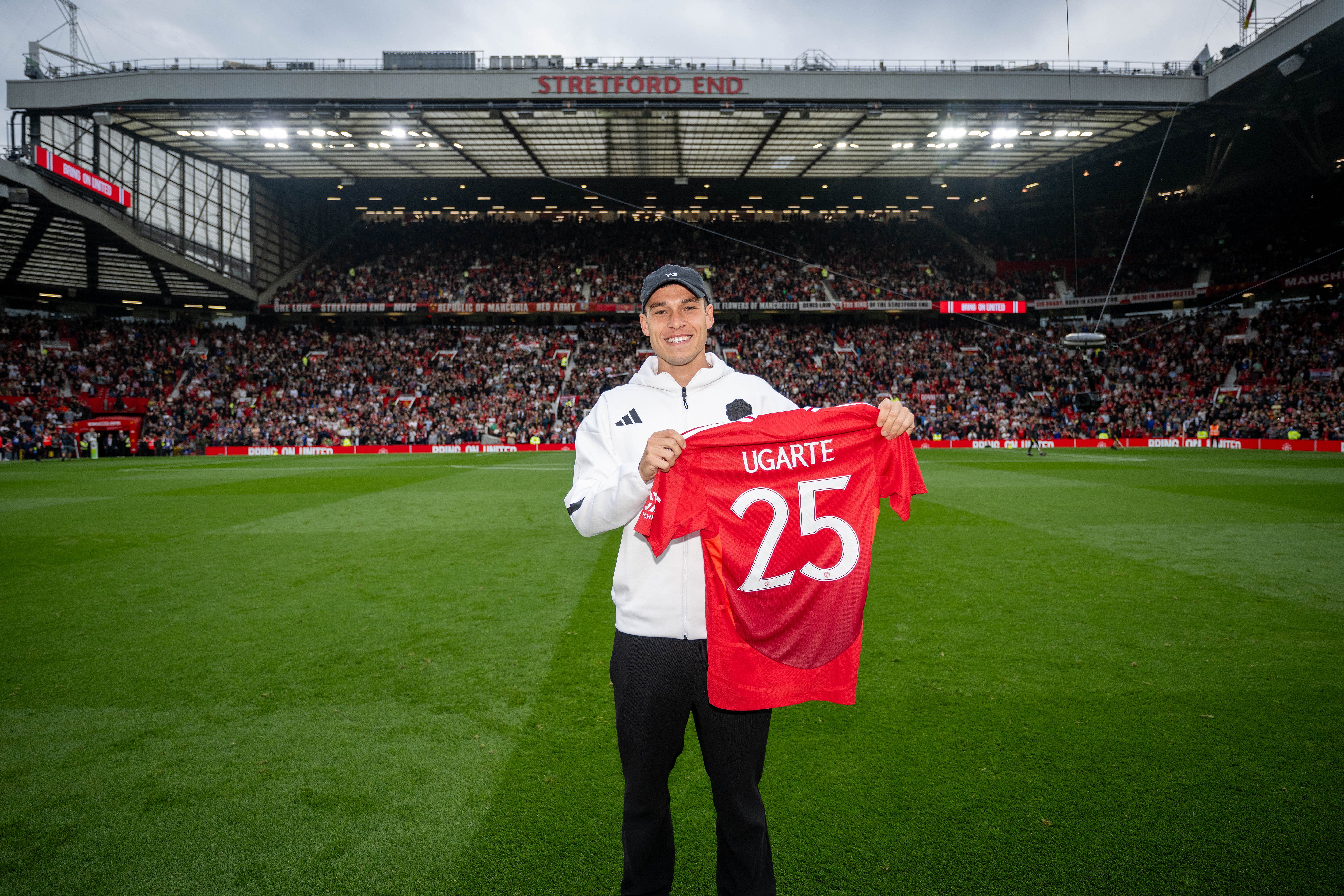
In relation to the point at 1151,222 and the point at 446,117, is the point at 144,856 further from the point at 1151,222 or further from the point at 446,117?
the point at 1151,222

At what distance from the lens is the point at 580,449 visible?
2.67 meters

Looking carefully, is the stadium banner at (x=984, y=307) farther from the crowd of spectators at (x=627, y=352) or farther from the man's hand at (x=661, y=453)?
the man's hand at (x=661, y=453)

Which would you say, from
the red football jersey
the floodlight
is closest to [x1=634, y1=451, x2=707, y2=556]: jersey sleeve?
the red football jersey

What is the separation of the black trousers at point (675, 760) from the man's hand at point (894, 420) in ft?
3.69

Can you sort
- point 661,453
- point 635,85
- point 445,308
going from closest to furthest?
point 661,453
point 635,85
point 445,308

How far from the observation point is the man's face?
8.69 feet

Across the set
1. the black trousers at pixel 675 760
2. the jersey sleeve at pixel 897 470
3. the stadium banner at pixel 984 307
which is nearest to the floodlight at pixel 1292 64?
the stadium banner at pixel 984 307

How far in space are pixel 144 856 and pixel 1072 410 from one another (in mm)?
44593

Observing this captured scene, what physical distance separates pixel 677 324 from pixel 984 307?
49.4 m

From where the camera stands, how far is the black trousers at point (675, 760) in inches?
91.8

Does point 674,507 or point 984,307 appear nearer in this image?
point 674,507

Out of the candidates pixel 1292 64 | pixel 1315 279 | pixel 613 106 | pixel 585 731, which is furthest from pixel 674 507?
pixel 1315 279

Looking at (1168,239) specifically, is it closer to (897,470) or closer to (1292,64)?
(1292,64)

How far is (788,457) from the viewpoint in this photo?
2658 mm
